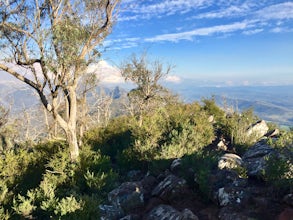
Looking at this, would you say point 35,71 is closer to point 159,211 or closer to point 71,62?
point 71,62

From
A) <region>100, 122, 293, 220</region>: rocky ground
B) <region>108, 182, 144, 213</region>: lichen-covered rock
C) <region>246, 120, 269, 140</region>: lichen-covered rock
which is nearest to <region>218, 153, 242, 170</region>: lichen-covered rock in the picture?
<region>100, 122, 293, 220</region>: rocky ground

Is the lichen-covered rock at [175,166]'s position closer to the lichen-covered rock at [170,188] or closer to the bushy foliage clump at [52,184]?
the lichen-covered rock at [170,188]

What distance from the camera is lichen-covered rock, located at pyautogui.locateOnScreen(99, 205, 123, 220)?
28.5ft

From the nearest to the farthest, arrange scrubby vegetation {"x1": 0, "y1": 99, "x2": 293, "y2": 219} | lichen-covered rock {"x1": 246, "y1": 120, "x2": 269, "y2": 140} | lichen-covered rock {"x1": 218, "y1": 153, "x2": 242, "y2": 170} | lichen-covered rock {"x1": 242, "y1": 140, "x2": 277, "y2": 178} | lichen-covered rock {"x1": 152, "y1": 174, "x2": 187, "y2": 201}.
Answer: scrubby vegetation {"x1": 0, "y1": 99, "x2": 293, "y2": 219}
lichen-covered rock {"x1": 152, "y1": 174, "x2": 187, "y2": 201}
lichen-covered rock {"x1": 242, "y1": 140, "x2": 277, "y2": 178}
lichen-covered rock {"x1": 218, "y1": 153, "x2": 242, "y2": 170}
lichen-covered rock {"x1": 246, "y1": 120, "x2": 269, "y2": 140}

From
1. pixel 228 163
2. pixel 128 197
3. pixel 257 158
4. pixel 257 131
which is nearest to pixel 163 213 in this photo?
pixel 128 197

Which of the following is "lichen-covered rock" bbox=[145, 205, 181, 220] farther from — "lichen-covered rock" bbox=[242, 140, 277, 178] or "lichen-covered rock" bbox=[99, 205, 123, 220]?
"lichen-covered rock" bbox=[242, 140, 277, 178]

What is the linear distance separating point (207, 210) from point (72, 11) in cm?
1237

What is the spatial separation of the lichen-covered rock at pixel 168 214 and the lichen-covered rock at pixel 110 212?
4.08 feet

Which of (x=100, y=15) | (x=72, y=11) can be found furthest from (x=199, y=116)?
(x=72, y=11)

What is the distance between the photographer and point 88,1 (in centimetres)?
1506

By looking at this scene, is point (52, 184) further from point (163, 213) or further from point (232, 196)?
point (232, 196)

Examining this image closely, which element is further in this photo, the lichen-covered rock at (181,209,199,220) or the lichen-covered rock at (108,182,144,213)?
the lichen-covered rock at (108,182,144,213)

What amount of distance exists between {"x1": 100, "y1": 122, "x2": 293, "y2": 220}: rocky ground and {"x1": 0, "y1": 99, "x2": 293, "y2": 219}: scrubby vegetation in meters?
0.31

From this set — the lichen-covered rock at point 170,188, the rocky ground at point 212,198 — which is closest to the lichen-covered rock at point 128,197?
the rocky ground at point 212,198
